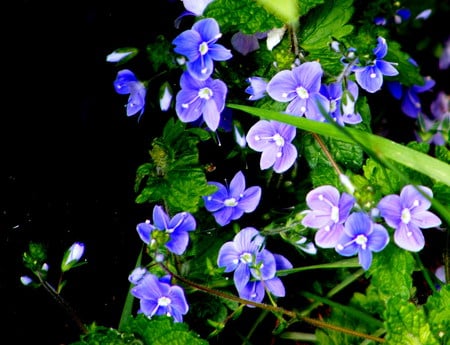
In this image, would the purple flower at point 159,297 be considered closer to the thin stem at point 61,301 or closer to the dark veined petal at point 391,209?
the thin stem at point 61,301

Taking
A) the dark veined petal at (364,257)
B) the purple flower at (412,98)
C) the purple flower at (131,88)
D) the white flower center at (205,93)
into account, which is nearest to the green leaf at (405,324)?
the dark veined petal at (364,257)

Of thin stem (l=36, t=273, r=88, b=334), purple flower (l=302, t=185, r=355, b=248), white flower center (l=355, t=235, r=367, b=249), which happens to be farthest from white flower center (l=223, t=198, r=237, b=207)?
thin stem (l=36, t=273, r=88, b=334)

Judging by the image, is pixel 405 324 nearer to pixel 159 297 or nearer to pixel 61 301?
pixel 159 297

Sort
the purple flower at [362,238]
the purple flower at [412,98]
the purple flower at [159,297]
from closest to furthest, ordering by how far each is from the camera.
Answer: the purple flower at [362,238]
the purple flower at [159,297]
the purple flower at [412,98]

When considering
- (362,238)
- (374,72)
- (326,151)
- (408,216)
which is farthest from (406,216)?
(374,72)

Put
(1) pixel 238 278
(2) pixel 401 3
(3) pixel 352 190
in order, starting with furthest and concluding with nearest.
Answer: (2) pixel 401 3 → (1) pixel 238 278 → (3) pixel 352 190

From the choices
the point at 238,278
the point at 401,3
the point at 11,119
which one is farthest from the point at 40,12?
the point at 401,3

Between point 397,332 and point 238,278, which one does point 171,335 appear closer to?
Answer: point 238,278
